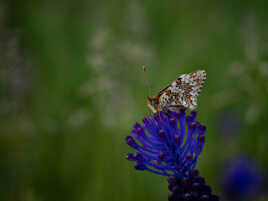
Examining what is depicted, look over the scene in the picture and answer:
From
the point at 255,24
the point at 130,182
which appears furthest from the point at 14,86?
the point at 255,24

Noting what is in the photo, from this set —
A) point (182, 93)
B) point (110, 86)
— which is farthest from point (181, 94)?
point (110, 86)

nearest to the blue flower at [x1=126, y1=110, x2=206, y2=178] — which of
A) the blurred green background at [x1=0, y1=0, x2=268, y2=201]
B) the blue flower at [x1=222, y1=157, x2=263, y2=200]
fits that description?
the blurred green background at [x1=0, y1=0, x2=268, y2=201]

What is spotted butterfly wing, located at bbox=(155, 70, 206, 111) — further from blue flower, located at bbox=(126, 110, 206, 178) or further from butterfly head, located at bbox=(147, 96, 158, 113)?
blue flower, located at bbox=(126, 110, 206, 178)

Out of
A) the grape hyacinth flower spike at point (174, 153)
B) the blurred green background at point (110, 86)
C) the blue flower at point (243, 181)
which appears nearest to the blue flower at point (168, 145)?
the grape hyacinth flower spike at point (174, 153)

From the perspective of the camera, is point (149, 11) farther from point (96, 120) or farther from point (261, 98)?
point (261, 98)

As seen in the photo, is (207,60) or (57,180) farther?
(207,60)
